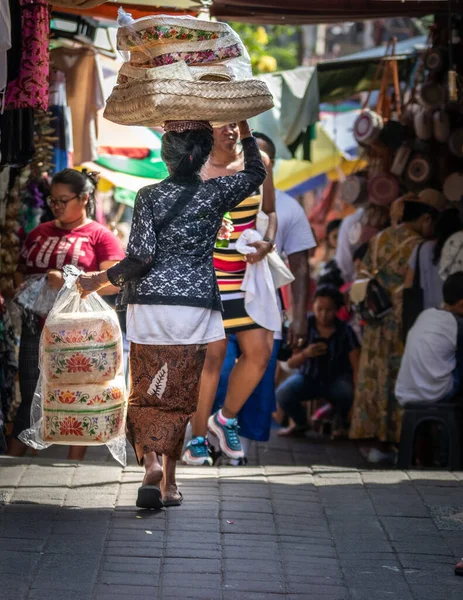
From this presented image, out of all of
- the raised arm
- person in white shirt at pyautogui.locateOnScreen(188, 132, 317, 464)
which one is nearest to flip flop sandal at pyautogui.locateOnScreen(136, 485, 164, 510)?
the raised arm

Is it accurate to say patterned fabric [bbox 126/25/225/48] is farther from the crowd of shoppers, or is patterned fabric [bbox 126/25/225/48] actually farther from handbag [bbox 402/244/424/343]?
handbag [bbox 402/244/424/343]

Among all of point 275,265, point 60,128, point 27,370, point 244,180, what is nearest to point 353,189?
point 60,128

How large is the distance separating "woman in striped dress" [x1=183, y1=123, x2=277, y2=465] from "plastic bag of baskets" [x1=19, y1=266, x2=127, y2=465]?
1.40 meters

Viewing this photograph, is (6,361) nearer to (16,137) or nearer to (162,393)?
(16,137)

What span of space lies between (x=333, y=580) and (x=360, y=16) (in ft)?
16.8

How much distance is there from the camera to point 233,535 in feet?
A: 16.7

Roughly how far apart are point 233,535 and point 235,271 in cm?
227

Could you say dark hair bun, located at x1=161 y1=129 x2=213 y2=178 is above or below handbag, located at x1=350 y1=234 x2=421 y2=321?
above

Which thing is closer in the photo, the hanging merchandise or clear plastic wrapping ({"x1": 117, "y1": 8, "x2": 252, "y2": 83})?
clear plastic wrapping ({"x1": 117, "y1": 8, "x2": 252, "y2": 83})

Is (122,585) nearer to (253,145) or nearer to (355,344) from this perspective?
(253,145)

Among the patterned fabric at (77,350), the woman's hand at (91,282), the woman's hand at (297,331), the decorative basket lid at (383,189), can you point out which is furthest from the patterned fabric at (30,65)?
the decorative basket lid at (383,189)

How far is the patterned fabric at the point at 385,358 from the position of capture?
9.35 m

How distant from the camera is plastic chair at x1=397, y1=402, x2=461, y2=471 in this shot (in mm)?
7801

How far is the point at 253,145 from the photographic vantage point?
18.6 ft
